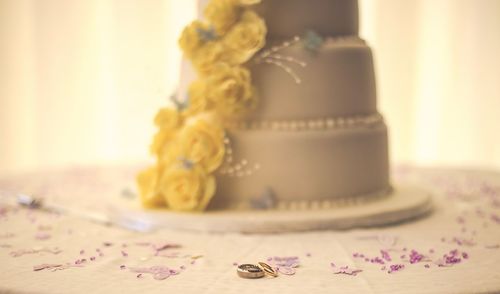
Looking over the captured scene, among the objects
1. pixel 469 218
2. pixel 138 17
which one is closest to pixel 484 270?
pixel 469 218

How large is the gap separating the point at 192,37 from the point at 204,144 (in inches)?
9.6

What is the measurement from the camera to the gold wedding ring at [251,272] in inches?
35.0

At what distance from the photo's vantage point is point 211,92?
1293 mm

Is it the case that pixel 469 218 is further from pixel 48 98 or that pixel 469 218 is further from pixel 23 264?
pixel 48 98

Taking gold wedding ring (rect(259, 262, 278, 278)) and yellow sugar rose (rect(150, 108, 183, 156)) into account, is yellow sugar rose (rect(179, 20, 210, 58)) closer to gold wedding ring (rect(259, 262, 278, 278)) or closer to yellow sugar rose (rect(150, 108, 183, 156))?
yellow sugar rose (rect(150, 108, 183, 156))

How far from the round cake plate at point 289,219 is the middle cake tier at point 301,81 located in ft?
0.73

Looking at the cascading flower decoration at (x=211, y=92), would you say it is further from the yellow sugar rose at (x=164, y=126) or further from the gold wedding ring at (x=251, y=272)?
the gold wedding ring at (x=251, y=272)

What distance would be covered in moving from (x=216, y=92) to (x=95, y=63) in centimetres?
206

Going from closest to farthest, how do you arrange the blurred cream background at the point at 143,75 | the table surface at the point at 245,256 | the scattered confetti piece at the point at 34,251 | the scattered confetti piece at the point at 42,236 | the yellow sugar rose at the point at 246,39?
the table surface at the point at 245,256 < the scattered confetti piece at the point at 34,251 < the scattered confetti piece at the point at 42,236 < the yellow sugar rose at the point at 246,39 < the blurred cream background at the point at 143,75

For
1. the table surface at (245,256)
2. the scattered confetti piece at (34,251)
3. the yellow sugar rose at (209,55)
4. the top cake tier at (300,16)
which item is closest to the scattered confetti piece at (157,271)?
the table surface at (245,256)

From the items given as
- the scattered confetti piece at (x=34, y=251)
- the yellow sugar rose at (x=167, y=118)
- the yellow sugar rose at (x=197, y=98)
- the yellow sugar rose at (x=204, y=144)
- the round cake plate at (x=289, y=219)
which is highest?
the yellow sugar rose at (x=197, y=98)

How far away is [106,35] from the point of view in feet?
10.3

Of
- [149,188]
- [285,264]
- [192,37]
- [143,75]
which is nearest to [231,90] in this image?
[192,37]

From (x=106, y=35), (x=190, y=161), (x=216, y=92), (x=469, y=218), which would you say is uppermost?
(x=106, y=35)
